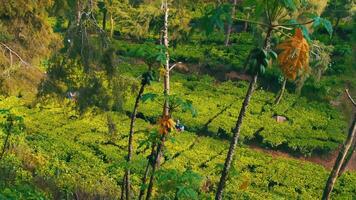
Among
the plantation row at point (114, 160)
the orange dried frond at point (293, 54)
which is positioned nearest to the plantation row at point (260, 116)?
the plantation row at point (114, 160)

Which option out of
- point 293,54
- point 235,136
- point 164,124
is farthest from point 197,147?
point 293,54

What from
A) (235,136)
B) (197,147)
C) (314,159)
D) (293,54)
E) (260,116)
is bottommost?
(314,159)

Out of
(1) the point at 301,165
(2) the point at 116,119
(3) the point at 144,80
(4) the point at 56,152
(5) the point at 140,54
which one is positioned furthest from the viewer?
(2) the point at 116,119

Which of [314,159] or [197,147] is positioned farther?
[314,159]

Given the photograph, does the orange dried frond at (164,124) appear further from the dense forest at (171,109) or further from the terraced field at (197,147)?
the terraced field at (197,147)

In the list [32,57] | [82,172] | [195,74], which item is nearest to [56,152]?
[82,172]

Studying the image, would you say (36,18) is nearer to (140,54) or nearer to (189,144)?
(189,144)

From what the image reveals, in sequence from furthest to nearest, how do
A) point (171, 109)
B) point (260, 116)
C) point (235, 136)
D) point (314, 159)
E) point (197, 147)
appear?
point (260, 116)
point (314, 159)
point (197, 147)
point (171, 109)
point (235, 136)

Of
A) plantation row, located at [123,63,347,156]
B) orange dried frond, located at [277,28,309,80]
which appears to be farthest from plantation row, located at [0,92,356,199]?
orange dried frond, located at [277,28,309,80]

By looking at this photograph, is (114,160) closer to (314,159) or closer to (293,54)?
(314,159)
